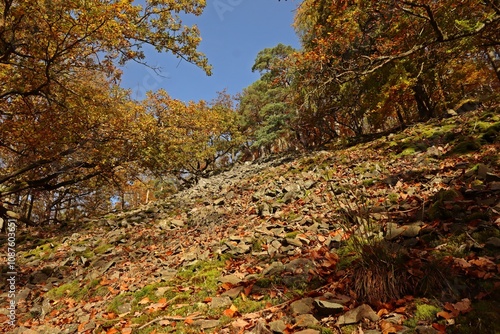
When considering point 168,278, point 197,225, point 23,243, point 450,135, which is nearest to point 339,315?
point 168,278

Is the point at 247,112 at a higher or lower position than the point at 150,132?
higher

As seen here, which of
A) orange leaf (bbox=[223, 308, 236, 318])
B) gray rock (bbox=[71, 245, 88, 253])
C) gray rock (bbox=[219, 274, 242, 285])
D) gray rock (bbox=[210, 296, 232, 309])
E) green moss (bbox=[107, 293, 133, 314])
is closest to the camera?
orange leaf (bbox=[223, 308, 236, 318])

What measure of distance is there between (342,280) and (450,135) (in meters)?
9.24

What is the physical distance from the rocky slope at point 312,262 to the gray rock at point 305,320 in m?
0.02

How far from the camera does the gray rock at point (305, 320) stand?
11.3 ft

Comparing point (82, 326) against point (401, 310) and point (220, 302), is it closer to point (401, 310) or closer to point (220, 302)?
point (220, 302)

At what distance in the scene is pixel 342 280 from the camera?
4.08 m

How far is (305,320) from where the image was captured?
3.51 meters

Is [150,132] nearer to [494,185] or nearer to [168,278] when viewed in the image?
[168,278]

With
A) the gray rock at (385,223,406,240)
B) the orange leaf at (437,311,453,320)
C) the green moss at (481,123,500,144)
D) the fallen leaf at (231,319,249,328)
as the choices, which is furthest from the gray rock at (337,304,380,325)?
the green moss at (481,123,500,144)

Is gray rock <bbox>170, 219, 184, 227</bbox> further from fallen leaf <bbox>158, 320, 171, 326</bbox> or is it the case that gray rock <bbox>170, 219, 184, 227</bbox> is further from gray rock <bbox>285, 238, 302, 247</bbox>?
fallen leaf <bbox>158, 320, 171, 326</bbox>

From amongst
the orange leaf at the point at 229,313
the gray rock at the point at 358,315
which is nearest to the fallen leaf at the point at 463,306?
the gray rock at the point at 358,315

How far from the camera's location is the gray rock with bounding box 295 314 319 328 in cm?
345

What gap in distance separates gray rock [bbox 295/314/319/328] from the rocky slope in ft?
0.07
